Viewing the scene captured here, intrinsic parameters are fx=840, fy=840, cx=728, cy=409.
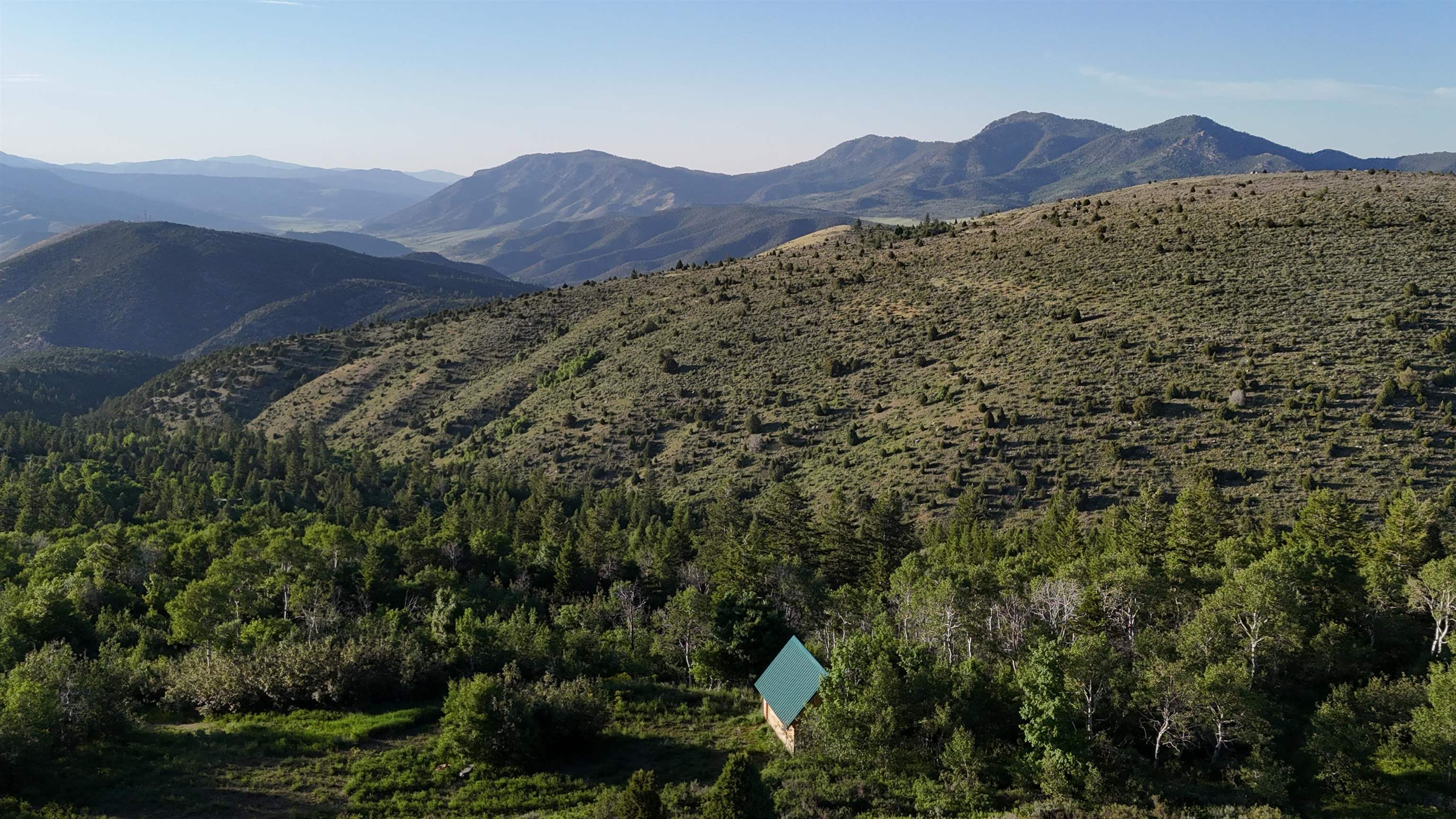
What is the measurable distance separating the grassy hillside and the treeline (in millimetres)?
6969

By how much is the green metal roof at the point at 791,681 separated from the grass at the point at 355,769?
1671 mm

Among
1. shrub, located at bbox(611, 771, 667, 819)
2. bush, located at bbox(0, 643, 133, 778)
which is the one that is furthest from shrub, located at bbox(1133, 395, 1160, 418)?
bush, located at bbox(0, 643, 133, 778)

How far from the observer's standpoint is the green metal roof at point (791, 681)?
28.5m

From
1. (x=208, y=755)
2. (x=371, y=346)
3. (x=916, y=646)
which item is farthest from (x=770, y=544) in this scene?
(x=371, y=346)

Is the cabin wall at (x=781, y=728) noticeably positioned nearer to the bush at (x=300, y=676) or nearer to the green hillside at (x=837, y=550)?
the green hillside at (x=837, y=550)

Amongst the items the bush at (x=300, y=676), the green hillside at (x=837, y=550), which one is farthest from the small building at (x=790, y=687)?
the bush at (x=300, y=676)

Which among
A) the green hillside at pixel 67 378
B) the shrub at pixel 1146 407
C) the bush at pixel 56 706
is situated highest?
the shrub at pixel 1146 407

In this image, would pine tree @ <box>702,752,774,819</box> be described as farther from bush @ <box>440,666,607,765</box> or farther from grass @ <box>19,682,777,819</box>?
bush @ <box>440,666,607,765</box>

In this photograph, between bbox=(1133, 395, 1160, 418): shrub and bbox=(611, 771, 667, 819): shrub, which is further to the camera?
bbox=(1133, 395, 1160, 418): shrub

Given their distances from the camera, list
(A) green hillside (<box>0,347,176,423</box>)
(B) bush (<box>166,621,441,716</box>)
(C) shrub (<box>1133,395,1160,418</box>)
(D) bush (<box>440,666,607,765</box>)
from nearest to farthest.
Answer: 1. (D) bush (<box>440,666,607,765</box>)
2. (B) bush (<box>166,621,441,716</box>)
3. (C) shrub (<box>1133,395,1160,418</box>)
4. (A) green hillside (<box>0,347,176,423</box>)

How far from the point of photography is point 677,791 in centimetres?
2383

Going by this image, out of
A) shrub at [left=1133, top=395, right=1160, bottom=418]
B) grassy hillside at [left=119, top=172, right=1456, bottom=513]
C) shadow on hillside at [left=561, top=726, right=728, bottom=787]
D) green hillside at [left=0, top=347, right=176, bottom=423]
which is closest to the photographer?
shadow on hillside at [left=561, top=726, right=728, bottom=787]

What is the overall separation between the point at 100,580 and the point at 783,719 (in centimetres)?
4318

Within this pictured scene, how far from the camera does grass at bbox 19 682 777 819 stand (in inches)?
975
